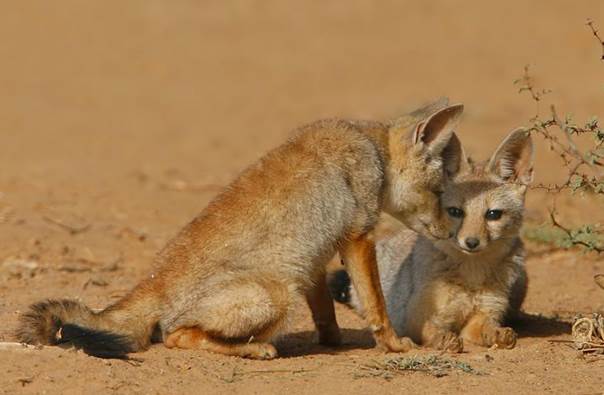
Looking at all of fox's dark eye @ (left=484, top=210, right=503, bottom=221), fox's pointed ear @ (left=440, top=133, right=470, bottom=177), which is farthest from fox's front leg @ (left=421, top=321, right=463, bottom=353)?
fox's pointed ear @ (left=440, top=133, right=470, bottom=177)

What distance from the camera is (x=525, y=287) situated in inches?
358

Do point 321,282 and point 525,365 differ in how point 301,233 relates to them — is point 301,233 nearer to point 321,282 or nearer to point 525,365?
point 321,282

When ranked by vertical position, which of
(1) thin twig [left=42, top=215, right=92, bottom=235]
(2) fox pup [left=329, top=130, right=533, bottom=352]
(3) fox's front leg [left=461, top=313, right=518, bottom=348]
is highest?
(1) thin twig [left=42, top=215, right=92, bottom=235]

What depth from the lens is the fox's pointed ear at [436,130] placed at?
8352 millimetres

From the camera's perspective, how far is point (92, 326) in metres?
7.27

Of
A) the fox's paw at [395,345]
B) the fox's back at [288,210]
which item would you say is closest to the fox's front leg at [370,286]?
the fox's paw at [395,345]

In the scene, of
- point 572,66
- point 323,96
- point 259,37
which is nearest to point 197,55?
point 259,37

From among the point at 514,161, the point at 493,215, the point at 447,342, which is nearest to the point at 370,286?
the point at 447,342

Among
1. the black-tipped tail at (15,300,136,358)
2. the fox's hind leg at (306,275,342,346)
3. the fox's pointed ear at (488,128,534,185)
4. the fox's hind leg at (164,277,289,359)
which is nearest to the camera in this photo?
the black-tipped tail at (15,300,136,358)

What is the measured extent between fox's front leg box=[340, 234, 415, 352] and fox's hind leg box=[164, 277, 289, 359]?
26.1 inches

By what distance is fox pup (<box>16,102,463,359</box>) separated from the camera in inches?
291

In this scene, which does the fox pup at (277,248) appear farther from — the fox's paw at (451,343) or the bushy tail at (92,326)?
the fox's paw at (451,343)

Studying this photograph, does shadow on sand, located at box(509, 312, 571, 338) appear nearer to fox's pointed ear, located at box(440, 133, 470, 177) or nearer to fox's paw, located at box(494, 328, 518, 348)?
fox's paw, located at box(494, 328, 518, 348)

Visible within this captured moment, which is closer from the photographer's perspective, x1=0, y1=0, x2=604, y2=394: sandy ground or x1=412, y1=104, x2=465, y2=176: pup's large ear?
x1=0, y1=0, x2=604, y2=394: sandy ground
